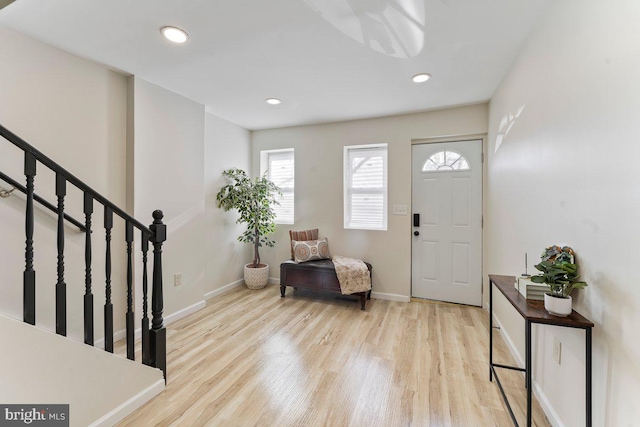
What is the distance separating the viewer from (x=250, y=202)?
376cm

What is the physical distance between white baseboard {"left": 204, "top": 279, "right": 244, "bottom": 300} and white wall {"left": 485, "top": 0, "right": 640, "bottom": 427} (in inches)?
133

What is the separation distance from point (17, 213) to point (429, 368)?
3177 millimetres

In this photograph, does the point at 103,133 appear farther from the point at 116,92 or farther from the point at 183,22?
the point at 183,22

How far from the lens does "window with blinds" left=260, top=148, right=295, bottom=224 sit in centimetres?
430

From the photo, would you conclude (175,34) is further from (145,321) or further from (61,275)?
(145,321)

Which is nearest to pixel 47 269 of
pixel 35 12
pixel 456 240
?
pixel 35 12

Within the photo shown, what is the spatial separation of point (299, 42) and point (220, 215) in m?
2.49

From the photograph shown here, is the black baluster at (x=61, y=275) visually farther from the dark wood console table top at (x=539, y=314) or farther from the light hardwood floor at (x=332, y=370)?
the dark wood console table top at (x=539, y=314)

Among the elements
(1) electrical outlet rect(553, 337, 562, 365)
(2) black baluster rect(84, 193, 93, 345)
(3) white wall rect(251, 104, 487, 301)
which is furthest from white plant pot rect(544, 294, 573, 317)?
(2) black baluster rect(84, 193, 93, 345)

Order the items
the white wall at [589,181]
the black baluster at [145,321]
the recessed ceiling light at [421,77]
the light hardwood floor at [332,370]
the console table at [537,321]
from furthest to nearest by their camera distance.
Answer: the recessed ceiling light at [421,77] < the black baluster at [145,321] < the light hardwood floor at [332,370] < the console table at [537,321] < the white wall at [589,181]

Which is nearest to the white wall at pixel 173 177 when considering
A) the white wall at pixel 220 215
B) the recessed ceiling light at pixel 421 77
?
the white wall at pixel 220 215

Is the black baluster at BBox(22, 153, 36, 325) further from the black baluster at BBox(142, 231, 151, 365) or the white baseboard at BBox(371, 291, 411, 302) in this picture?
the white baseboard at BBox(371, 291, 411, 302)

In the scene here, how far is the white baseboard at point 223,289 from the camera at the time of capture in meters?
3.59

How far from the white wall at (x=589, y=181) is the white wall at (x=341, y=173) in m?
1.41
